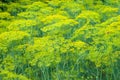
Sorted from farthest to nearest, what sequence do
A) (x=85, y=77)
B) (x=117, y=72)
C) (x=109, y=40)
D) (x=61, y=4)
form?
1. (x=61, y=4)
2. (x=85, y=77)
3. (x=117, y=72)
4. (x=109, y=40)

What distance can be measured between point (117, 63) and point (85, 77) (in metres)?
0.83

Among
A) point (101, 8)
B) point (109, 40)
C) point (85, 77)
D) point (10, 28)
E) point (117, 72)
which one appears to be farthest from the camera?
point (101, 8)

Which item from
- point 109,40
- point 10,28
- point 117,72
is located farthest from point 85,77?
point 10,28

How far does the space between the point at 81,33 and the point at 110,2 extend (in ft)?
13.3

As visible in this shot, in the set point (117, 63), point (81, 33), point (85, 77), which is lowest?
point (85, 77)

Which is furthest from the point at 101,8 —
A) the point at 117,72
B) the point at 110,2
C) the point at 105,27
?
the point at 117,72

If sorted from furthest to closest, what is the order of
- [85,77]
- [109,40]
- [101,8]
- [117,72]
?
1. [101,8]
2. [85,77]
3. [117,72]
4. [109,40]

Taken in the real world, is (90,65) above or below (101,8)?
below

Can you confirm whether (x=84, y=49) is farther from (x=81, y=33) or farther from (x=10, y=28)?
(x=10, y=28)

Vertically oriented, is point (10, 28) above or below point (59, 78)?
above

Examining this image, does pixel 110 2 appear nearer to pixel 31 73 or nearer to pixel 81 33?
pixel 81 33

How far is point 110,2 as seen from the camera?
1079 cm

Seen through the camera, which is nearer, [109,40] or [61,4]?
[109,40]

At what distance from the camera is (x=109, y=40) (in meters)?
6.39
